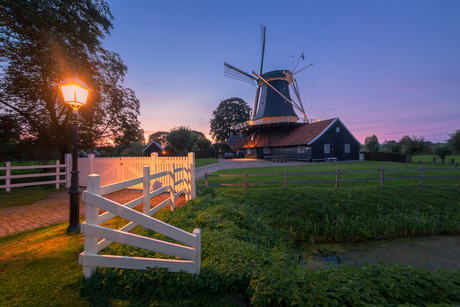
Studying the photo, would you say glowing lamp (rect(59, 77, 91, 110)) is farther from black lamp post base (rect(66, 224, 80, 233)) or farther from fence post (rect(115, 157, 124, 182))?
fence post (rect(115, 157, 124, 182))

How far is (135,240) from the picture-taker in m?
2.37

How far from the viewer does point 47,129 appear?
11023 millimetres

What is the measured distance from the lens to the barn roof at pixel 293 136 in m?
24.2

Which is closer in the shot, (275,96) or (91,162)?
(91,162)

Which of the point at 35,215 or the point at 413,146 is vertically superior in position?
the point at 413,146

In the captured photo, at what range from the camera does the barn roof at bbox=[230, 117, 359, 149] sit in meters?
24.2

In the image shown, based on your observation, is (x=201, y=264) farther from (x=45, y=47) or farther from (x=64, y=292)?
(x=45, y=47)

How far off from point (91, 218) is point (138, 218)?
1.97 feet

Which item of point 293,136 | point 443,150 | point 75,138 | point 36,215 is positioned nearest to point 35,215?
point 36,215

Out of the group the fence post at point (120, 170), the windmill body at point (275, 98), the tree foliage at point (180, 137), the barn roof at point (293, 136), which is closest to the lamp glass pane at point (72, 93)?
the fence post at point (120, 170)

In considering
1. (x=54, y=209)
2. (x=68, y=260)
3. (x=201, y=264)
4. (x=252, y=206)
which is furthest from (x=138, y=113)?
(x=201, y=264)

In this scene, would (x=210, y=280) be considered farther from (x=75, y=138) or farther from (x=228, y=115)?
(x=228, y=115)

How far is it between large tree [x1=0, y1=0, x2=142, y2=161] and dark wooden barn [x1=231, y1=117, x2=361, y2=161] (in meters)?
21.7

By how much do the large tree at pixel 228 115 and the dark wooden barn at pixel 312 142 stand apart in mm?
22074
